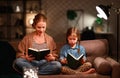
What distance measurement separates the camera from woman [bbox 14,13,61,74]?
10.4 ft

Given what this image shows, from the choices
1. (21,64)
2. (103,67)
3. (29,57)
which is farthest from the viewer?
(29,57)

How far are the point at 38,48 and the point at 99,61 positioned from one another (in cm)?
72

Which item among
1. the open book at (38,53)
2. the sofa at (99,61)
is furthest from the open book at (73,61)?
the open book at (38,53)

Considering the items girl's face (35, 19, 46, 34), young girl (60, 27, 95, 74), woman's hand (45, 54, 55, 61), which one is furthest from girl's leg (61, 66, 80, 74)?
girl's face (35, 19, 46, 34)

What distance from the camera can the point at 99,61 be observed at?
10.5 ft

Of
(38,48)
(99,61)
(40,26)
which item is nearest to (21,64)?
(38,48)

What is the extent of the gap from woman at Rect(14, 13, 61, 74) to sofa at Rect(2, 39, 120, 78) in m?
0.12

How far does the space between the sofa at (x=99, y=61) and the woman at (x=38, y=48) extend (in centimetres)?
12

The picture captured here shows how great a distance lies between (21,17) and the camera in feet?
22.9

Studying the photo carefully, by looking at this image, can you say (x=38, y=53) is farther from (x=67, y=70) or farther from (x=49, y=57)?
(x=67, y=70)

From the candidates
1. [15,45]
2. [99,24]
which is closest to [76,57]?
[15,45]

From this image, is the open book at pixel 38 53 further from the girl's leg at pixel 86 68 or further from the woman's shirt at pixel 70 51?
the girl's leg at pixel 86 68

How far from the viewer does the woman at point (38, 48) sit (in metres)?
3.17

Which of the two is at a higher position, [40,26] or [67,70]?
[40,26]
